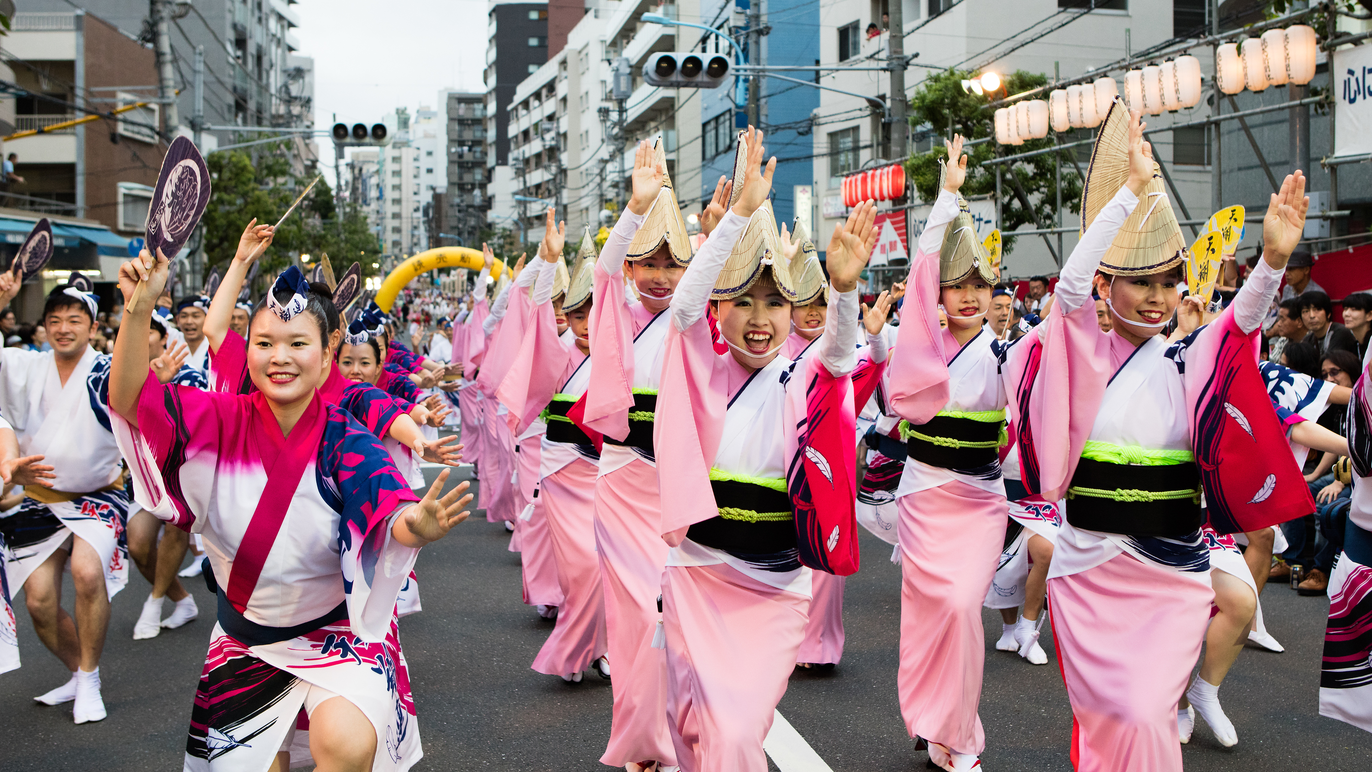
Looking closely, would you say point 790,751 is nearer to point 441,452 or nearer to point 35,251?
point 441,452

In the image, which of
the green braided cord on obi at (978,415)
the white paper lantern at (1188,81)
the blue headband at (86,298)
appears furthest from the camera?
the white paper lantern at (1188,81)

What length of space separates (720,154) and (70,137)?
19520 millimetres

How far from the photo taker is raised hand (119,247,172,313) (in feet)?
9.61

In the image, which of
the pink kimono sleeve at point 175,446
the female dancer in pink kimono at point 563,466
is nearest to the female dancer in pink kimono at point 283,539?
the pink kimono sleeve at point 175,446

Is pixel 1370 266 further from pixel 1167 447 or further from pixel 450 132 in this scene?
pixel 450 132

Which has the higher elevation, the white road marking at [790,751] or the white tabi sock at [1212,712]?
the white tabi sock at [1212,712]

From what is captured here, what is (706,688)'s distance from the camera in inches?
137

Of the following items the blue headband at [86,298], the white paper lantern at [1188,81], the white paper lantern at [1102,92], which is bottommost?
the blue headband at [86,298]

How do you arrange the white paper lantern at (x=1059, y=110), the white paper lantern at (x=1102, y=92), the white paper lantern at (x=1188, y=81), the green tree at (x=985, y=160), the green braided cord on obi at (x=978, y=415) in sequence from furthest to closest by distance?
the green tree at (x=985, y=160), the white paper lantern at (x=1059, y=110), the white paper lantern at (x=1102, y=92), the white paper lantern at (x=1188, y=81), the green braided cord on obi at (x=978, y=415)

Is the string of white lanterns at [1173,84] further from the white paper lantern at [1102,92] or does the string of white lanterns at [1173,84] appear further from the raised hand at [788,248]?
the raised hand at [788,248]

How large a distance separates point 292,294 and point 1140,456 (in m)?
2.73

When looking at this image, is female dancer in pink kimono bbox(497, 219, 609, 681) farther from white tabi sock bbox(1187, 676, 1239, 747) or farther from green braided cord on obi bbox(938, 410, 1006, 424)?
white tabi sock bbox(1187, 676, 1239, 747)

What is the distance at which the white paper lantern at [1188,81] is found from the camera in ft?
40.2

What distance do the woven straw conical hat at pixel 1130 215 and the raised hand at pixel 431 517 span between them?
7.87 ft
